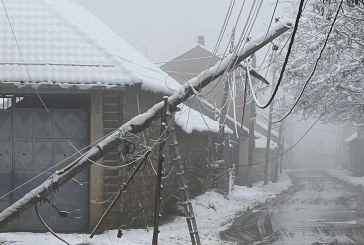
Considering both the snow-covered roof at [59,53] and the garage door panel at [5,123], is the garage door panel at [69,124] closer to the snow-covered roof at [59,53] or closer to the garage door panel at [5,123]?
the snow-covered roof at [59,53]

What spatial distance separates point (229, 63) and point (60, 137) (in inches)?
224

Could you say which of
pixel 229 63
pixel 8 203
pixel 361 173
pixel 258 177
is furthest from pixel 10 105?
pixel 361 173

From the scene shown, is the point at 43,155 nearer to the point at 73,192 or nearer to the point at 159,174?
the point at 73,192

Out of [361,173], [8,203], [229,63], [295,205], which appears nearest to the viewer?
[229,63]

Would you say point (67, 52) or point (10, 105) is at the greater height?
point (67, 52)

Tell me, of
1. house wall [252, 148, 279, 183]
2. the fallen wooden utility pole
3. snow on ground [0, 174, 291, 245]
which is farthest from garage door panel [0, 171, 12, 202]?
house wall [252, 148, 279, 183]

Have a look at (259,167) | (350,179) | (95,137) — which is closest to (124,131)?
(95,137)

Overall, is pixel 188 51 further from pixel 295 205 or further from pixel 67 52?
pixel 67 52

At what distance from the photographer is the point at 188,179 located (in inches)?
834

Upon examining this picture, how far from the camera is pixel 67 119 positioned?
1404 cm

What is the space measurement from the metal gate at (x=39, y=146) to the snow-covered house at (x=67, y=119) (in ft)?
0.08

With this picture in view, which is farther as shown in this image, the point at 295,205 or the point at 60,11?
the point at 295,205

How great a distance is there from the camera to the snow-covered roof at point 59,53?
13453 mm

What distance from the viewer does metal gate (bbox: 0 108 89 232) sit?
45.7ft
